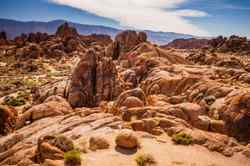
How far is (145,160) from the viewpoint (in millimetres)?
18578

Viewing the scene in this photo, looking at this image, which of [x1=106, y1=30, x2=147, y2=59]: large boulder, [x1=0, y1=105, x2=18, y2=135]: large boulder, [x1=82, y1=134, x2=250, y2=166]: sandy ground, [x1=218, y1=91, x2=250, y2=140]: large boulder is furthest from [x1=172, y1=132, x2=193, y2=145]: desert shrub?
[x1=106, y1=30, x2=147, y2=59]: large boulder

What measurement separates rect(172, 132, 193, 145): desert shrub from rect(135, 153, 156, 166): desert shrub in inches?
162

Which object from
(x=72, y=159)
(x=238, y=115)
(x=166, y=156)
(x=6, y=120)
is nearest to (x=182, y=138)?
(x=166, y=156)

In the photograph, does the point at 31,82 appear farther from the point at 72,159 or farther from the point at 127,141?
the point at 72,159

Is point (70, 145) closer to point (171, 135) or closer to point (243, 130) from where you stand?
point (171, 135)

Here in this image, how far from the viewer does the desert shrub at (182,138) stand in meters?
22.1

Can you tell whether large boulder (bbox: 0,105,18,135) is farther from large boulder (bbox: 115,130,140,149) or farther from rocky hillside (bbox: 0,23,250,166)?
large boulder (bbox: 115,130,140,149)

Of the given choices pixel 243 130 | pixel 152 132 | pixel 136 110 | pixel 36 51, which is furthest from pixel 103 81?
pixel 36 51

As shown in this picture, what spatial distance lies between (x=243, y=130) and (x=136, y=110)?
9423mm

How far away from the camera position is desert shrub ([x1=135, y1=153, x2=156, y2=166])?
60.3 ft

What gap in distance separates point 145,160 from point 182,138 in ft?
16.0

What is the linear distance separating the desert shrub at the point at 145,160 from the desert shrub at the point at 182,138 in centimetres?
412

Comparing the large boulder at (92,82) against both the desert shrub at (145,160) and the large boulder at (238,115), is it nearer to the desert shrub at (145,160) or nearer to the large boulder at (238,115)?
the large boulder at (238,115)

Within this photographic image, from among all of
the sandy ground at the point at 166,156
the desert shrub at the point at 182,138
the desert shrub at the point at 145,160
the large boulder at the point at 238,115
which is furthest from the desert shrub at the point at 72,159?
the large boulder at the point at 238,115
